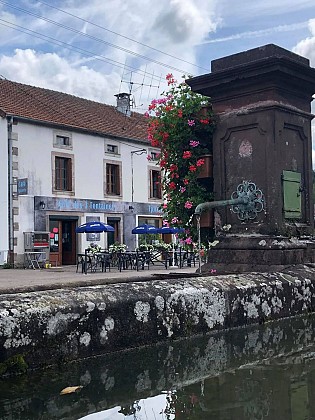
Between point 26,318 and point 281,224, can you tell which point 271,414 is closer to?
point 26,318

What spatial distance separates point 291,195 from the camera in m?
6.48

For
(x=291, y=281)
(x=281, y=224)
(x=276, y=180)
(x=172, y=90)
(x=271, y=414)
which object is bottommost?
(x=271, y=414)

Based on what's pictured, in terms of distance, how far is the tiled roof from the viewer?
2352 centimetres

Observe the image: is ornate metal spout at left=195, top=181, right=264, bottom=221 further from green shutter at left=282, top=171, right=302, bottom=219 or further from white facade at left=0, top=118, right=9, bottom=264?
white facade at left=0, top=118, right=9, bottom=264

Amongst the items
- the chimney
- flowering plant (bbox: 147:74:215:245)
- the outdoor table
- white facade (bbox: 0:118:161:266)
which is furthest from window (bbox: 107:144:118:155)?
flowering plant (bbox: 147:74:215:245)

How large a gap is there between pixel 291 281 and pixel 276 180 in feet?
4.95

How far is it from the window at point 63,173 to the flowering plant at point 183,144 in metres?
17.5

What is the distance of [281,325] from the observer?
4637 mm

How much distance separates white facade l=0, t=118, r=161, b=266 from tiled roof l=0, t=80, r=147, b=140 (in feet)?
1.24

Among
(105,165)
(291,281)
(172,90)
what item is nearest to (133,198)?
(105,165)

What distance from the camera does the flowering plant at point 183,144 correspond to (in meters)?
6.87

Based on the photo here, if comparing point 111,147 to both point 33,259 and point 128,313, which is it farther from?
point 128,313

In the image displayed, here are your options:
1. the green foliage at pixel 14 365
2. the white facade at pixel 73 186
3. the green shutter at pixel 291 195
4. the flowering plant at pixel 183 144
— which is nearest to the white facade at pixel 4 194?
the white facade at pixel 73 186

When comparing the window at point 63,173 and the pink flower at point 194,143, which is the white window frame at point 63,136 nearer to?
the window at point 63,173
